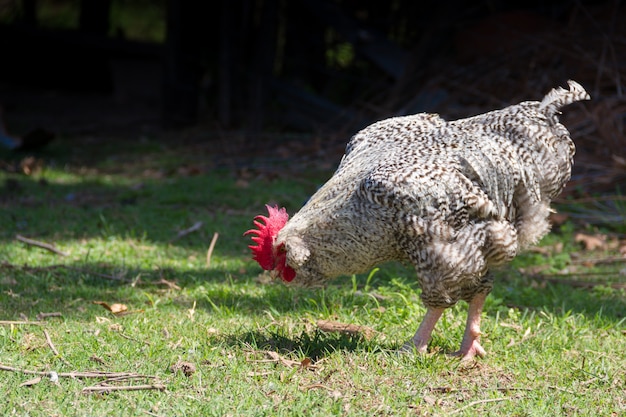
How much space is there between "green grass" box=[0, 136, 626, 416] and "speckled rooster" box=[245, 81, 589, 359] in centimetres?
40

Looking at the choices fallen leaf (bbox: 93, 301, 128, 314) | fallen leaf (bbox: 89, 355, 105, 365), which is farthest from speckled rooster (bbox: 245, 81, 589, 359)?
fallen leaf (bbox: 93, 301, 128, 314)

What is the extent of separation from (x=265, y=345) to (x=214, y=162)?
247 inches

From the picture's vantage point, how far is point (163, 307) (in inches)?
213

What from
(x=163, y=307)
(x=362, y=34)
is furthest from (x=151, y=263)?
(x=362, y=34)

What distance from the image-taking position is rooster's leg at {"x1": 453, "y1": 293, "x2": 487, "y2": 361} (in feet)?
15.3

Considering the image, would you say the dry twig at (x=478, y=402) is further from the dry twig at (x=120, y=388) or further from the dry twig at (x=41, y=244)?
the dry twig at (x=41, y=244)

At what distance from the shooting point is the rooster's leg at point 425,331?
15.0 feet

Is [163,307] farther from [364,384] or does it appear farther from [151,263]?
[364,384]

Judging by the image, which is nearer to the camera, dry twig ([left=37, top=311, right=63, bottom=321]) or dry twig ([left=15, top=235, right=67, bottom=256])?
dry twig ([left=37, top=311, right=63, bottom=321])

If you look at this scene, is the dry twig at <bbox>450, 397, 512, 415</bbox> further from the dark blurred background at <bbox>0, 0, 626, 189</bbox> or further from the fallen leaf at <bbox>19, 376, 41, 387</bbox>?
the dark blurred background at <bbox>0, 0, 626, 189</bbox>

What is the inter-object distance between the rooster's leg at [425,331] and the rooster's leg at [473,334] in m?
0.22

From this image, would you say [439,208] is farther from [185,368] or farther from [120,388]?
[120,388]

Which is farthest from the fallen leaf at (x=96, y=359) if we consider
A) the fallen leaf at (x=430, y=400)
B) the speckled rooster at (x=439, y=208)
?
the fallen leaf at (x=430, y=400)

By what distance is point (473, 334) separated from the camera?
465cm
